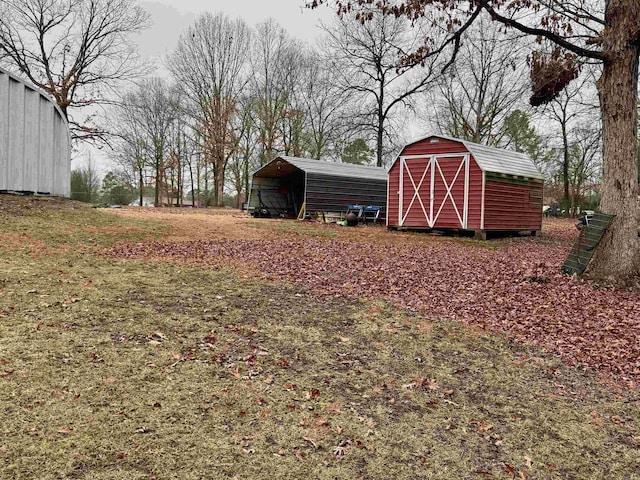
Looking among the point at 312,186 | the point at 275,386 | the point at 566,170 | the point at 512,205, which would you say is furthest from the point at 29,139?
the point at 566,170

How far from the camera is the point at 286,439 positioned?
3.35 meters

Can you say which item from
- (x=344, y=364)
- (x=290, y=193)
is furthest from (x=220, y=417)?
(x=290, y=193)

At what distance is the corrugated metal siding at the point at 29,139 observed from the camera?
1117 centimetres

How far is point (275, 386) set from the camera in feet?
13.5

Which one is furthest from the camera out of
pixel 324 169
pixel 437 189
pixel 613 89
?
pixel 324 169

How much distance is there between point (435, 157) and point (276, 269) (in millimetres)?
10576

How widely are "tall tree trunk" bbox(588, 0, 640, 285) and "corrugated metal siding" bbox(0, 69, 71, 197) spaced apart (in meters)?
13.0

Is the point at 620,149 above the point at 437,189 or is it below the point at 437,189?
above

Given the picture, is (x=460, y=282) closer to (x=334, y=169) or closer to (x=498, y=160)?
(x=498, y=160)

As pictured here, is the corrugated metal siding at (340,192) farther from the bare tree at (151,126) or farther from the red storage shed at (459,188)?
the bare tree at (151,126)

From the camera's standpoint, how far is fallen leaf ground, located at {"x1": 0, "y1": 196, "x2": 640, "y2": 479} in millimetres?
3111

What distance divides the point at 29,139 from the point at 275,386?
11.0m

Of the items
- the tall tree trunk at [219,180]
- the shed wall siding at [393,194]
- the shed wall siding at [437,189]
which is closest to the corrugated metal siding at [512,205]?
the shed wall siding at [437,189]

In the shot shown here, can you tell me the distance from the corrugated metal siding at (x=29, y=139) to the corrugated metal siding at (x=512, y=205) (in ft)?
45.1
